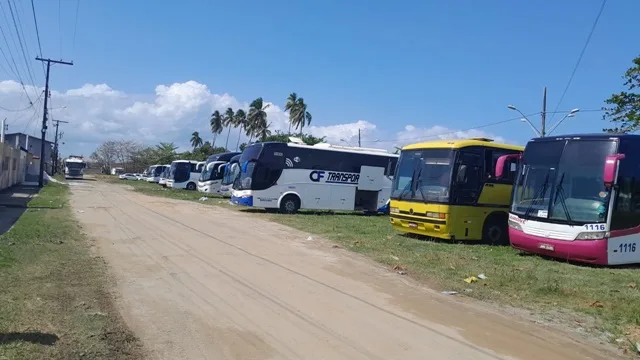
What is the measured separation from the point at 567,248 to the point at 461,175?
4.10m

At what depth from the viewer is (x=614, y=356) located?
5.95 metres

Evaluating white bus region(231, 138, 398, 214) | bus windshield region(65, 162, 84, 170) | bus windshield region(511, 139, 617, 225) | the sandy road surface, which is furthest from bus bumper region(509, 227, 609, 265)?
bus windshield region(65, 162, 84, 170)

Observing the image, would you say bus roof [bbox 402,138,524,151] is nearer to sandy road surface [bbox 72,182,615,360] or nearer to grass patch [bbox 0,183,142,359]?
sandy road surface [bbox 72,182,615,360]

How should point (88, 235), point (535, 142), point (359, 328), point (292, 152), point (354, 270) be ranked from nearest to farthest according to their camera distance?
point (359, 328) → point (354, 270) → point (535, 142) → point (88, 235) → point (292, 152)

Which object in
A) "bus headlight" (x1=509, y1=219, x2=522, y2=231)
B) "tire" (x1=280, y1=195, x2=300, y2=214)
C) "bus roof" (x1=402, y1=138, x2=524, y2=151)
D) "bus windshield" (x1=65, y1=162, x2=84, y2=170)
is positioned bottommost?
"tire" (x1=280, y1=195, x2=300, y2=214)

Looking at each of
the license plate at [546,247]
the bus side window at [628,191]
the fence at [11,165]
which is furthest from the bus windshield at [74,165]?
the bus side window at [628,191]

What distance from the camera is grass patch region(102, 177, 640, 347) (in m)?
7.64

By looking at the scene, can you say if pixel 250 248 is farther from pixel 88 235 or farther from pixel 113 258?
pixel 88 235

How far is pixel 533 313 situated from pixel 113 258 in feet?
26.9

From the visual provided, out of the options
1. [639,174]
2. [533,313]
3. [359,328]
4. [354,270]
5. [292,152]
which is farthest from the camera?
[292,152]

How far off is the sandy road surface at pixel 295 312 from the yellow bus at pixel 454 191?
11.3 feet

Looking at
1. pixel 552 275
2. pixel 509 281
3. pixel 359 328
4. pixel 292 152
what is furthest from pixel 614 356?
pixel 292 152

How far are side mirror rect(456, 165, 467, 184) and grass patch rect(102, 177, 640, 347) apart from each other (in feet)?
5.94

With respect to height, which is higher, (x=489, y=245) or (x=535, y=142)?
(x=535, y=142)
